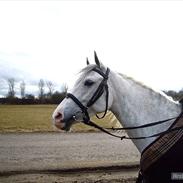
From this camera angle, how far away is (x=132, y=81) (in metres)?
4.76

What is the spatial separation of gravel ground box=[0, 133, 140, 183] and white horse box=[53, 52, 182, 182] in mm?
4985

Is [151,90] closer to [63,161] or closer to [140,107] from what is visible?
[140,107]

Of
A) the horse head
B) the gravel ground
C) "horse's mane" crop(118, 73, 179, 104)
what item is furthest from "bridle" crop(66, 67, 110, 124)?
the gravel ground

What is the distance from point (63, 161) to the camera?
12094 mm

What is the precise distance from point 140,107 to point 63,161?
26.1 ft

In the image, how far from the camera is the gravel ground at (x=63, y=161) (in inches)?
380

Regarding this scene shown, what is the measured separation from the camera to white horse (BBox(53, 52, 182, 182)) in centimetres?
446

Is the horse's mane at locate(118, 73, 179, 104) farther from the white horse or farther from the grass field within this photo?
the grass field

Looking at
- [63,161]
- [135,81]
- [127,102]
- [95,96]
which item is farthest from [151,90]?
[63,161]

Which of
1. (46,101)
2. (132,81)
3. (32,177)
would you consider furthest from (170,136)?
(46,101)

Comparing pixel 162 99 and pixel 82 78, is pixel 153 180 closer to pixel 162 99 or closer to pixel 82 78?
pixel 162 99

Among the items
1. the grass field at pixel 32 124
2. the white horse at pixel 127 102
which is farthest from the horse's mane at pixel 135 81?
the grass field at pixel 32 124

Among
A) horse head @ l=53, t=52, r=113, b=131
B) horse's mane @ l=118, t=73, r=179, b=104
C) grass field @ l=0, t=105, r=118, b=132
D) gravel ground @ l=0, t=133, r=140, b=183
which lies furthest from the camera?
grass field @ l=0, t=105, r=118, b=132

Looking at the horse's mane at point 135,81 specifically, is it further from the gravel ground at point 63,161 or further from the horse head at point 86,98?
the gravel ground at point 63,161
